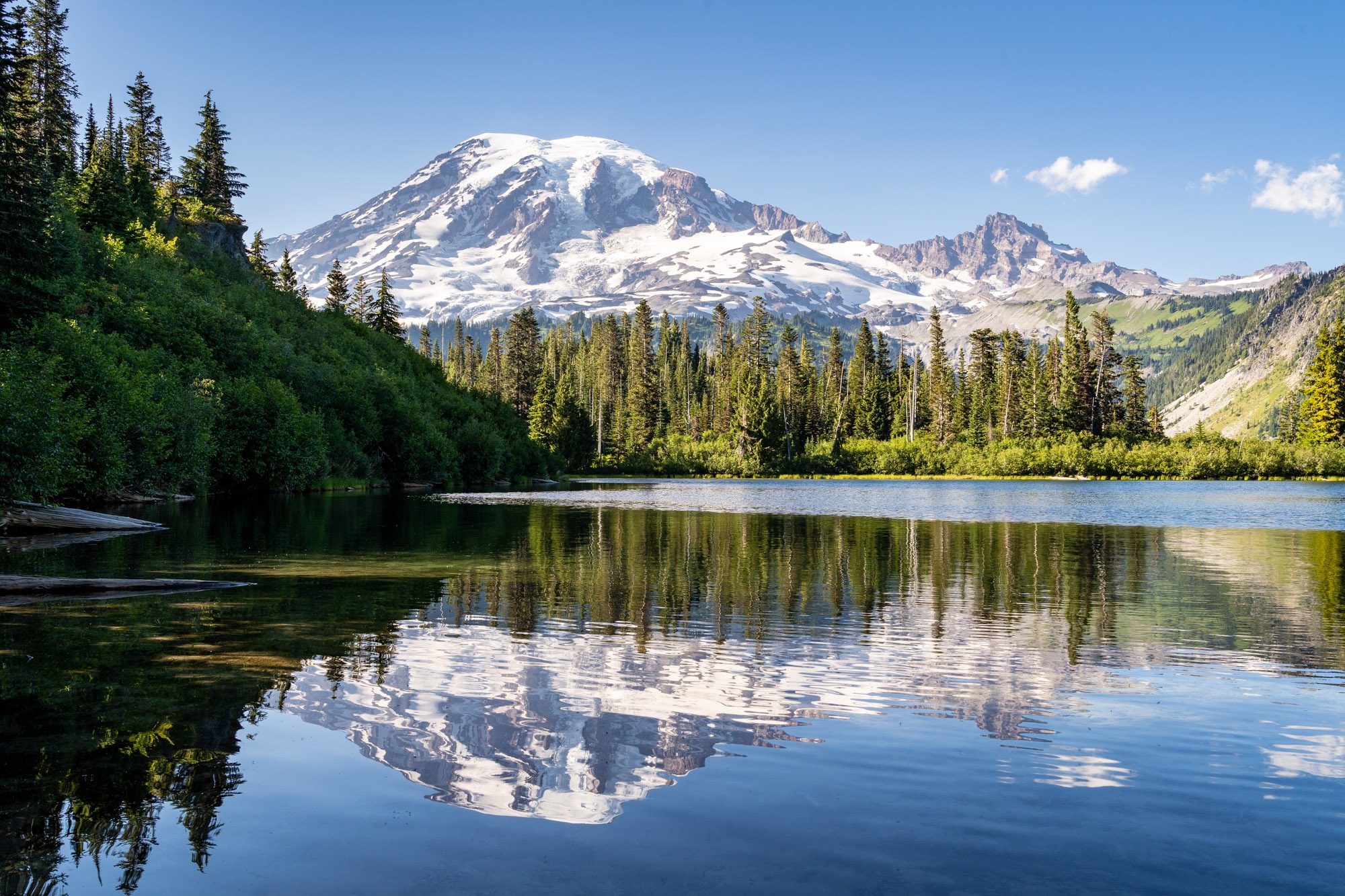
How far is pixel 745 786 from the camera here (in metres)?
9.06

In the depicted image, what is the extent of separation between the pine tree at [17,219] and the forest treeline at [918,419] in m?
88.8

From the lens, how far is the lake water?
730 cm

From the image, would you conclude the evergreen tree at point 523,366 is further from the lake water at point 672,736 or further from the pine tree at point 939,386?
the lake water at point 672,736

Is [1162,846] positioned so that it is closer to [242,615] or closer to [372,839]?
[372,839]

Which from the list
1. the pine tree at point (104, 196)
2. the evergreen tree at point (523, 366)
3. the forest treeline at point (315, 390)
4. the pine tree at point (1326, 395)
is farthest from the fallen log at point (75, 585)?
the evergreen tree at point (523, 366)

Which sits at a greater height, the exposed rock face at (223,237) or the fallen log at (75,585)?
the exposed rock face at (223,237)

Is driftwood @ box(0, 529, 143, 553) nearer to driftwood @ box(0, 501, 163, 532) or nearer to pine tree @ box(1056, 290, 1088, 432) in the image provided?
driftwood @ box(0, 501, 163, 532)

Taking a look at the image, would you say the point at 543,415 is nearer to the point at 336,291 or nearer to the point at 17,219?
the point at 336,291

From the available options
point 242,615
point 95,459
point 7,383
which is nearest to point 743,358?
point 95,459

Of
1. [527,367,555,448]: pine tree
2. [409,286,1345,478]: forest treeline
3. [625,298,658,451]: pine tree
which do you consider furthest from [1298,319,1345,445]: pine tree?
[527,367,555,448]: pine tree

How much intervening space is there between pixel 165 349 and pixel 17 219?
68.4 ft

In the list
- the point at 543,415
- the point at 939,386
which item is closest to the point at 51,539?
the point at 543,415

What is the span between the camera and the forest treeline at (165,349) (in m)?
Answer: 47.5

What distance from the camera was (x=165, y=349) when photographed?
71.5 meters
